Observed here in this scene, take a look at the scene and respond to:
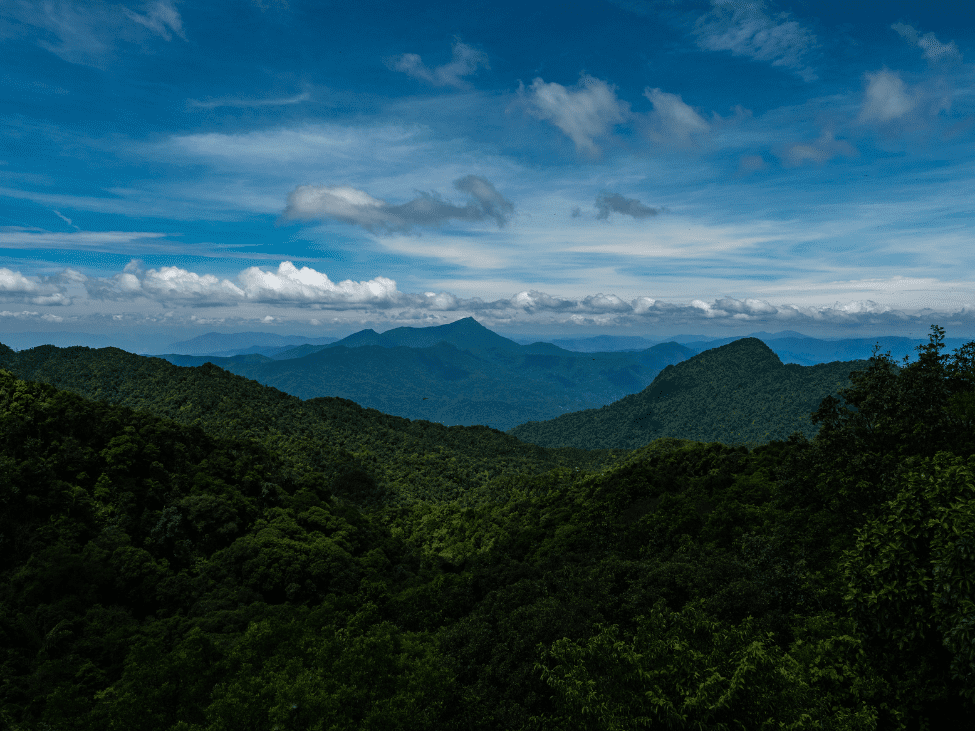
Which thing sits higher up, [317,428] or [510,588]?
[317,428]

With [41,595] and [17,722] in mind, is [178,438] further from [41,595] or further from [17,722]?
[17,722]

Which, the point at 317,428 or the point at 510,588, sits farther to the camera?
the point at 317,428

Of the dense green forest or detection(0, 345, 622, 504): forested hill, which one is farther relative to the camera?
detection(0, 345, 622, 504): forested hill

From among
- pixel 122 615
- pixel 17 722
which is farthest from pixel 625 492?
pixel 17 722

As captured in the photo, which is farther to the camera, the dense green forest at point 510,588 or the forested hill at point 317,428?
the forested hill at point 317,428
